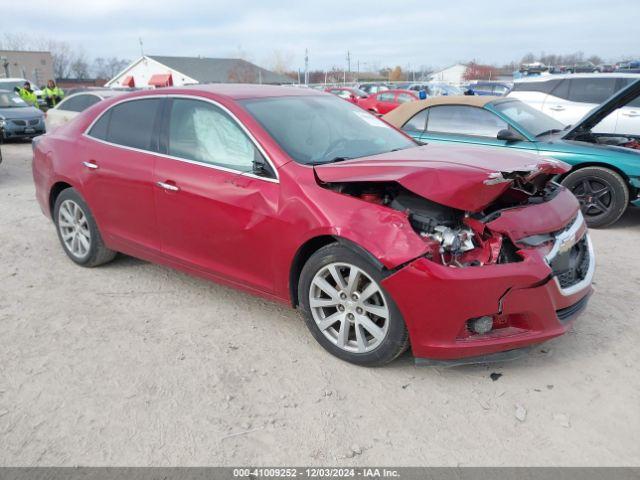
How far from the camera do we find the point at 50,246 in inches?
212

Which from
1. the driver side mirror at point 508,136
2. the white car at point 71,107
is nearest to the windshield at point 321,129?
the driver side mirror at point 508,136

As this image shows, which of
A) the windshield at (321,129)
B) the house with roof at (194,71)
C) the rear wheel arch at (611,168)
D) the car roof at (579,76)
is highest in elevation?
the house with roof at (194,71)

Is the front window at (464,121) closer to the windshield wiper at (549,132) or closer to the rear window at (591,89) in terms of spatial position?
the windshield wiper at (549,132)

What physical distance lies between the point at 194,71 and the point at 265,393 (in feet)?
209

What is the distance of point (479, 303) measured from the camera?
2725 mm

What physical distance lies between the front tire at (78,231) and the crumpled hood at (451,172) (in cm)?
239

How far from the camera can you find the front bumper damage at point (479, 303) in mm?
2705

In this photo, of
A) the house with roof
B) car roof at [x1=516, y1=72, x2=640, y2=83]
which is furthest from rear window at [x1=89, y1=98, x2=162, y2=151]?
the house with roof

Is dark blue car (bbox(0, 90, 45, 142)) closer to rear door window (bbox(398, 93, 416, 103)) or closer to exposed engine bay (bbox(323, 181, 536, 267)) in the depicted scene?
rear door window (bbox(398, 93, 416, 103))

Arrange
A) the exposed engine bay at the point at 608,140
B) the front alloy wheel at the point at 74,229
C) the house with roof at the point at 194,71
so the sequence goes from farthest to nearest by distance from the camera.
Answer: the house with roof at the point at 194,71
the exposed engine bay at the point at 608,140
the front alloy wheel at the point at 74,229

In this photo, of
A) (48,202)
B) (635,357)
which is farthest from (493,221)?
(48,202)

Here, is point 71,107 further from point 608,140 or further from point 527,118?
point 608,140

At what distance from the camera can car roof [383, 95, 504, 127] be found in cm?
682

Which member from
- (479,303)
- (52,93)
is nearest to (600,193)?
(479,303)
